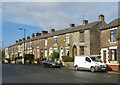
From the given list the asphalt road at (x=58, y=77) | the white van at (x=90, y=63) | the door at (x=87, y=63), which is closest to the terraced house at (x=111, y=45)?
the white van at (x=90, y=63)

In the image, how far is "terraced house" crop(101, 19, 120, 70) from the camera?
24.3m

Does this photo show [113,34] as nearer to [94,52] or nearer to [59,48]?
[94,52]

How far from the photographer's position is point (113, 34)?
84.2 feet

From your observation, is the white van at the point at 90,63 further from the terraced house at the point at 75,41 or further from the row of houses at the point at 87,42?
the terraced house at the point at 75,41

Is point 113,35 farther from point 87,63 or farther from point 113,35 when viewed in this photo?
point 87,63

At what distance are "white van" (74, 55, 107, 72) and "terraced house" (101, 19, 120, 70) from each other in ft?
11.5

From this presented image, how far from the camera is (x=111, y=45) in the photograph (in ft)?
83.7

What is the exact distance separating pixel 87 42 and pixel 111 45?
7.13 meters

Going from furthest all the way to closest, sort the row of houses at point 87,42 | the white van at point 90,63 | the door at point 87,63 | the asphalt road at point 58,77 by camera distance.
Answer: the row of houses at point 87,42
the door at point 87,63
the white van at point 90,63
the asphalt road at point 58,77

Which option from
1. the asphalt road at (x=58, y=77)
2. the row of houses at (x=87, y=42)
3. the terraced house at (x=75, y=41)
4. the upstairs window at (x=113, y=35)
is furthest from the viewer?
the terraced house at (x=75, y=41)

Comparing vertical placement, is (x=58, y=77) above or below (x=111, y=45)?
below

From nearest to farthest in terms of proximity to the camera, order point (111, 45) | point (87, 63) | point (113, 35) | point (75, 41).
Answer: point (87, 63) → point (111, 45) → point (113, 35) → point (75, 41)

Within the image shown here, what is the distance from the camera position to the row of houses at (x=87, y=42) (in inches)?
995

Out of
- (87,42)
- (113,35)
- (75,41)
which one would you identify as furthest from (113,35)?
(75,41)
